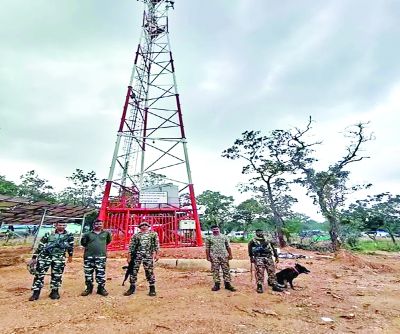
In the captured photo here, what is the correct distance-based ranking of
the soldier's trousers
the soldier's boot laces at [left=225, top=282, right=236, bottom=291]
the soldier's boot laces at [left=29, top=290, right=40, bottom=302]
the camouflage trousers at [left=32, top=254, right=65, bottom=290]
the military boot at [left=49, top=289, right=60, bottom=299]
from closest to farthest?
the soldier's boot laces at [left=29, top=290, right=40, bottom=302]
the military boot at [left=49, top=289, right=60, bottom=299]
the camouflage trousers at [left=32, top=254, right=65, bottom=290]
the soldier's trousers
the soldier's boot laces at [left=225, top=282, right=236, bottom=291]

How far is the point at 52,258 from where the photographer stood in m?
5.82

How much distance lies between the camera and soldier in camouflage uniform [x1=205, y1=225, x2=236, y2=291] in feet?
21.2

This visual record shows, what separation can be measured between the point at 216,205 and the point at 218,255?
3881cm

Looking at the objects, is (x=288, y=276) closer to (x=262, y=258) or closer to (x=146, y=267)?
(x=262, y=258)

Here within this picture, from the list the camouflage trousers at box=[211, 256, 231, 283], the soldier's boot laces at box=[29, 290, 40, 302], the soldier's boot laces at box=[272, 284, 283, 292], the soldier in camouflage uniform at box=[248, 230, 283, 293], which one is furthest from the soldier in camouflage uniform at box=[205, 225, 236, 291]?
the soldier's boot laces at box=[29, 290, 40, 302]

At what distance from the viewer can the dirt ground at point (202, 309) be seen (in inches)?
163

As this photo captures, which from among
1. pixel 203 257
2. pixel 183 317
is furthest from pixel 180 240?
pixel 183 317

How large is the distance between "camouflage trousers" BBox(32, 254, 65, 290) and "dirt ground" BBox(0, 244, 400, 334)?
1.06 feet

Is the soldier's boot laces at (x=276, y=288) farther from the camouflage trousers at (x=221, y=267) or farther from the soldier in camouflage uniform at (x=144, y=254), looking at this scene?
the soldier in camouflage uniform at (x=144, y=254)

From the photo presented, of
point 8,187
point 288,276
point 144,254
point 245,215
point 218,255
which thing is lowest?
point 288,276

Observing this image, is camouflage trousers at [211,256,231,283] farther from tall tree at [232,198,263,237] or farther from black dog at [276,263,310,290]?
tall tree at [232,198,263,237]

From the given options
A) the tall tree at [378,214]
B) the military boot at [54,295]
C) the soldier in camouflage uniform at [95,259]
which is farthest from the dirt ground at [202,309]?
the tall tree at [378,214]

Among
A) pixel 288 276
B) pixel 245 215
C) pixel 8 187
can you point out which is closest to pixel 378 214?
pixel 245 215

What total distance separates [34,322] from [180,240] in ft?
32.9
